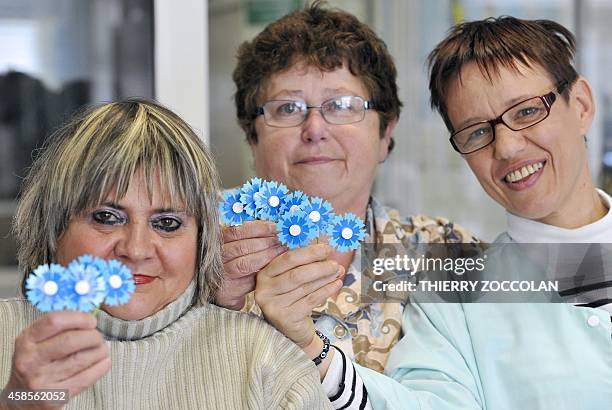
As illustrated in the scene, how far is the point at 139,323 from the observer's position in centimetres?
135

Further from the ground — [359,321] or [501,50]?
[501,50]

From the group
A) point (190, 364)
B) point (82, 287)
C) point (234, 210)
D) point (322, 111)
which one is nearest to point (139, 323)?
point (190, 364)

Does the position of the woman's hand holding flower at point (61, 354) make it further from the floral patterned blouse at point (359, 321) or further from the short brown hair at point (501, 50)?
the short brown hair at point (501, 50)

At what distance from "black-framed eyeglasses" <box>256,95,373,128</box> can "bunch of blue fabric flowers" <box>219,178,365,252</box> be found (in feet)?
1.70

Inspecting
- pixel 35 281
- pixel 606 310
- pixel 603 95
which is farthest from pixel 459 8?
pixel 35 281

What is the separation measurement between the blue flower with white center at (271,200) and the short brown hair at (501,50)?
2.10 ft

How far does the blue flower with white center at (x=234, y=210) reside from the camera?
135cm

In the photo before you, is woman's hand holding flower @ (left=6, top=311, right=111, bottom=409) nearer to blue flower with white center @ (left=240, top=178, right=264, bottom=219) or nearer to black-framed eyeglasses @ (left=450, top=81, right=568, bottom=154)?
blue flower with white center @ (left=240, top=178, right=264, bottom=219)

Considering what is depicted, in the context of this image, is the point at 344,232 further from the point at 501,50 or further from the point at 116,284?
the point at 501,50

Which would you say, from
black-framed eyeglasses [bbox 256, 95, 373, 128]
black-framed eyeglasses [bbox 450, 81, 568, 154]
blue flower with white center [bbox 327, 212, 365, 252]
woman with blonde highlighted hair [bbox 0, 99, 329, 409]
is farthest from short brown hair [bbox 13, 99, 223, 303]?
black-framed eyeglasses [bbox 450, 81, 568, 154]

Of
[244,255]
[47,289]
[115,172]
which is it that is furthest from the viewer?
[244,255]

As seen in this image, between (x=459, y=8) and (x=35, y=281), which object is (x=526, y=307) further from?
(x=459, y=8)

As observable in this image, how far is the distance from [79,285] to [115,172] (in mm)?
337

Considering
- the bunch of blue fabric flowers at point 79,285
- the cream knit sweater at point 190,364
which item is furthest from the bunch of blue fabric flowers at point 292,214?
the bunch of blue fabric flowers at point 79,285
